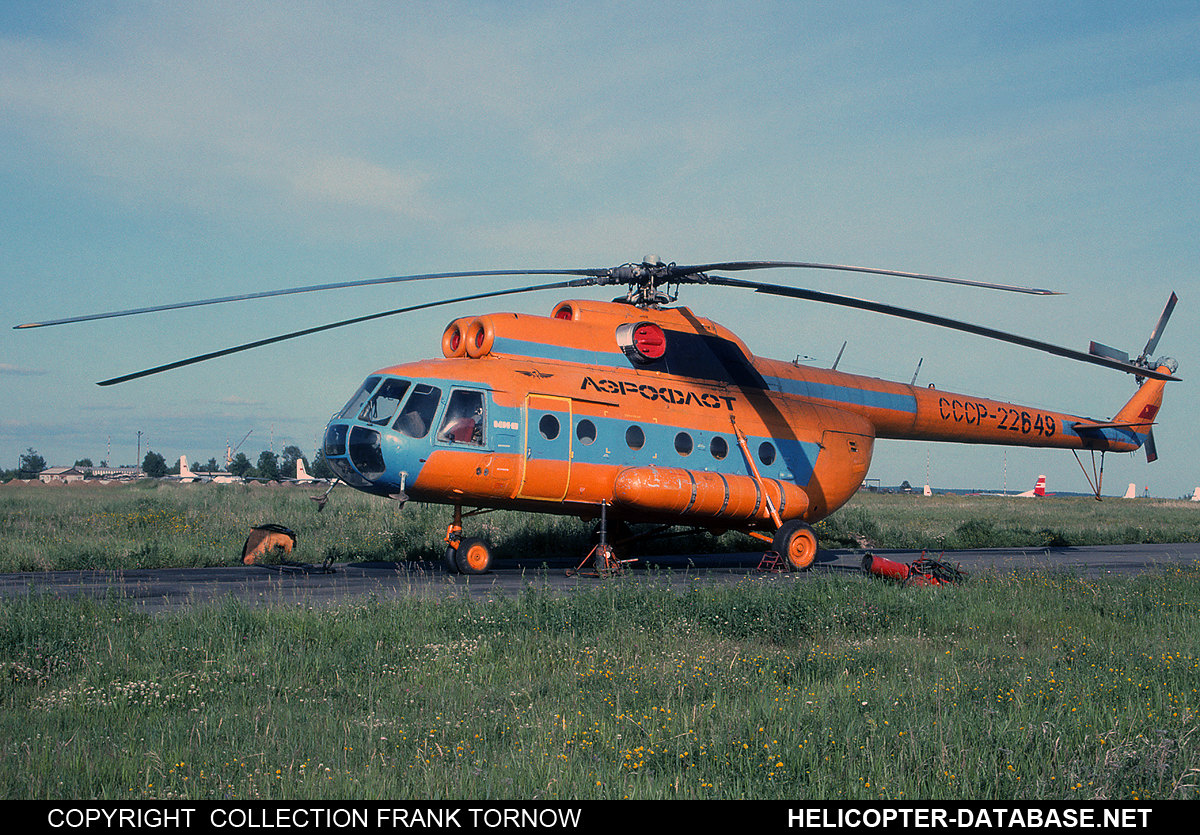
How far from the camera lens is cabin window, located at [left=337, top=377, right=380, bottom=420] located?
46.5ft

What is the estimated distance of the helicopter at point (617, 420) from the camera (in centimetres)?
1394

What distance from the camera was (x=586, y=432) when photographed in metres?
15.2

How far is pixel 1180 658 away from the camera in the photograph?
7.83m

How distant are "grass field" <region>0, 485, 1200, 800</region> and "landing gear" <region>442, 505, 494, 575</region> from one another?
453 cm

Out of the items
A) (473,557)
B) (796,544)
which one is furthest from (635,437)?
(796,544)

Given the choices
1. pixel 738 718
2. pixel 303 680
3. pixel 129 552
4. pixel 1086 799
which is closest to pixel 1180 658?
pixel 1086 799

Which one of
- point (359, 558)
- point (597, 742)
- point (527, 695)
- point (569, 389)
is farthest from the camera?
point (359, 558)

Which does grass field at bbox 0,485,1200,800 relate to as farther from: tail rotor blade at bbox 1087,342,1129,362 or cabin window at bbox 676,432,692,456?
tail rotor blade at bbox 1087,342,1129,362

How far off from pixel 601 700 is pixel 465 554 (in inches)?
344

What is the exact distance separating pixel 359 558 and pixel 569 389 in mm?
6412

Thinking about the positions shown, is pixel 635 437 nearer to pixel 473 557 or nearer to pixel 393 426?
pixel 473 557

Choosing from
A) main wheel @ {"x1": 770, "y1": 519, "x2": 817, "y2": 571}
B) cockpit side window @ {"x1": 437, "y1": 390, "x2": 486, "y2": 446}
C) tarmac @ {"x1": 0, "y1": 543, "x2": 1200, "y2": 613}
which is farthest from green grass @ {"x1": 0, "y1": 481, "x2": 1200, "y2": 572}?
main wheel @ {"x1": 770, "y1": 519, "x2": 817, "y2": 571}

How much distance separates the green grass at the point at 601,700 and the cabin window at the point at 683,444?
225 inches

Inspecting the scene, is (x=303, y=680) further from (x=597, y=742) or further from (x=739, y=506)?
(x=739, y=506)
